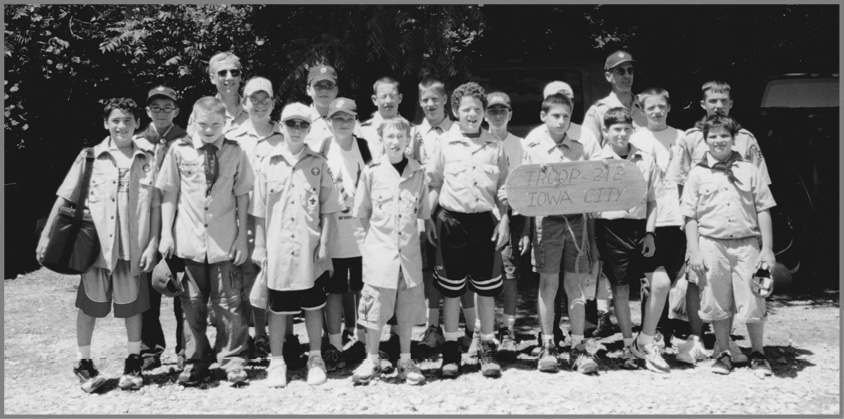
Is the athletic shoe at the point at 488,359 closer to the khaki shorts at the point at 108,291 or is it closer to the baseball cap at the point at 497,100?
the baseball cap at the point at 497,100

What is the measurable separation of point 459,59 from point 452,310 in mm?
2398

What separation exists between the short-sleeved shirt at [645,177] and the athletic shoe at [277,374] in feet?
7.52

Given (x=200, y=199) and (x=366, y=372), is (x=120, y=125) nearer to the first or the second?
(x=200, y=199)

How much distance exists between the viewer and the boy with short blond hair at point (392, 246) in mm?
4656

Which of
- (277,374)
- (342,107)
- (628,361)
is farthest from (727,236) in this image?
(277,374)

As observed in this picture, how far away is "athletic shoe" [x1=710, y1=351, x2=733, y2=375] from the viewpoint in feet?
15.8

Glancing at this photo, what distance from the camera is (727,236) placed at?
191 inches

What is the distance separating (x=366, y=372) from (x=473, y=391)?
68 cm

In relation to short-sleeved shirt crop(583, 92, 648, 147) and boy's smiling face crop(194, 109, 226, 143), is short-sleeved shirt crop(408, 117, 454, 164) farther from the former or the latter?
boy's smiling face crop(194, 109, 226, 143)

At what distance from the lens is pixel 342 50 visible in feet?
20.0

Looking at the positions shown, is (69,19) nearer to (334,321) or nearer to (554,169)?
(334,321)

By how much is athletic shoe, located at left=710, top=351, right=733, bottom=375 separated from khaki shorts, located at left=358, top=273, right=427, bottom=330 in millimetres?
1919

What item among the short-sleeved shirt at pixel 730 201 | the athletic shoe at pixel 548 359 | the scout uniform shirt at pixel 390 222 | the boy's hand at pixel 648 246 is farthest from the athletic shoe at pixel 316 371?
the short-sleeved shirt at pixel 730 201

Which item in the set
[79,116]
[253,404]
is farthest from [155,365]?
[79,116]
